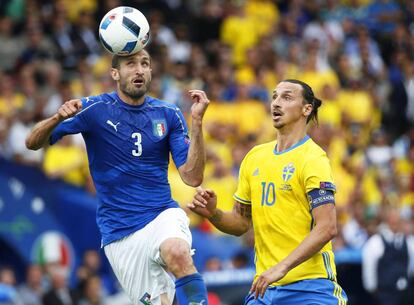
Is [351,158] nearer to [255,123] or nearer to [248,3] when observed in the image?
[255,123]

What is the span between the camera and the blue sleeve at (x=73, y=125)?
360 inches

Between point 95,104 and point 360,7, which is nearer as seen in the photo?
point 95,104

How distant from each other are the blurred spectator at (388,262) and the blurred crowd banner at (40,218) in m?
4.07

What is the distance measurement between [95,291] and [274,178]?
6.41 metres

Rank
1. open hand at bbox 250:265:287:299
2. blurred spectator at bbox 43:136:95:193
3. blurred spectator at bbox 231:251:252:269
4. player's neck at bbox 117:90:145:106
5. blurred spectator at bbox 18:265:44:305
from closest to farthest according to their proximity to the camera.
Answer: open hand at bbox 250:265:287:299
player's neck at bbox 117:90:145:106
blurred spectator at bbox 18:265:44:305
blurred spectator at bbox 231:251:252:269
blurred spectator at bbox 43:136:95:193

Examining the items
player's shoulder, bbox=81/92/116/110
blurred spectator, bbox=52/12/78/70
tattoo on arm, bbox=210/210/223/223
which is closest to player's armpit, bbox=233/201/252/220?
tattoo on arm, bbox=210/210/223/223

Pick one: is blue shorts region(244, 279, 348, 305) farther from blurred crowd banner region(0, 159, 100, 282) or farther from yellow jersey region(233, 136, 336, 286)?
blurred crowd banner region(0, 159, 100, 282)

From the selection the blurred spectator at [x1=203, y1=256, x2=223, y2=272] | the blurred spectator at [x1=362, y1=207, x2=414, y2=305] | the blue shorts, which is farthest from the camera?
the blurred spectator at [x1=362, y1=207, x2=414, y2=305]

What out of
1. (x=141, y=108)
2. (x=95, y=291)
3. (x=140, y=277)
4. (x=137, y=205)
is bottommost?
(x=95, y=291)

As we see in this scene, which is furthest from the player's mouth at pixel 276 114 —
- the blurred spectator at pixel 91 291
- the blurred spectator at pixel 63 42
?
the blurred spectator at pixel 63 42

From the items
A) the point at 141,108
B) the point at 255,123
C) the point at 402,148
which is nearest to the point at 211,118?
the point at 255,123

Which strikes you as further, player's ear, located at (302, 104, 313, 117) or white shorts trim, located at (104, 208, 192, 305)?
white shorts trim, located at (104, 208, 192, 305)

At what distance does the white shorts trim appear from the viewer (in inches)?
357

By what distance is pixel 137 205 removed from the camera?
9.18 metres
